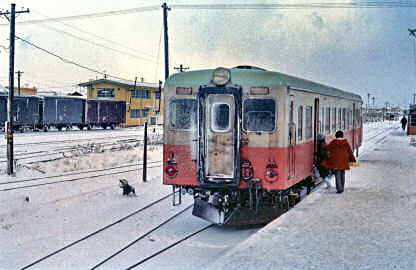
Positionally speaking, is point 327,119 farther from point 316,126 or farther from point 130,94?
point 130,94

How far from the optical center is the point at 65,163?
19406 mm

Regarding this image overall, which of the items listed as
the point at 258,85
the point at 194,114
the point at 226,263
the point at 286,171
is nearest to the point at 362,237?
the point at 286,171

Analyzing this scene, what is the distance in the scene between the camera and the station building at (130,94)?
57688 millimetres

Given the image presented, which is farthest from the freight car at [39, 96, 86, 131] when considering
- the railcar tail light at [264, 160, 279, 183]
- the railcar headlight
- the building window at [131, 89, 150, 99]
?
the railcar tail light at [264, 160, 279, 183]

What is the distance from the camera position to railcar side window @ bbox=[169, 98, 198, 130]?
29.6ft

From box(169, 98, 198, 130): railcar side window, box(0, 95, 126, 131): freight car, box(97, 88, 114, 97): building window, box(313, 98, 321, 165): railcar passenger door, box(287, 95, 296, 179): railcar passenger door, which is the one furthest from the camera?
box(97, 88, 114, 97): building window

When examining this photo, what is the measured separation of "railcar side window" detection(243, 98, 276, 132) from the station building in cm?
4833

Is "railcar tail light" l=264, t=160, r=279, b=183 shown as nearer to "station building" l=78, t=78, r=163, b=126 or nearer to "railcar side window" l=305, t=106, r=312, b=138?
"railcar side window" l=305, t=106, r=312, b=138

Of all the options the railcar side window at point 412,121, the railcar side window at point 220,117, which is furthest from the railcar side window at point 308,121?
the railcar side window at point 412,121

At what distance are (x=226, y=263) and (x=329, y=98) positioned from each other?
7.88 meters

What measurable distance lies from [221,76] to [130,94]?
50.6 metres

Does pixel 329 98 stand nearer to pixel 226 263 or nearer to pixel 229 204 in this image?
pixel 229 204

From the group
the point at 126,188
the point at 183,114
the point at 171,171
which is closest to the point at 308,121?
the point at 183,114

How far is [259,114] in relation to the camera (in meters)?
8.65
